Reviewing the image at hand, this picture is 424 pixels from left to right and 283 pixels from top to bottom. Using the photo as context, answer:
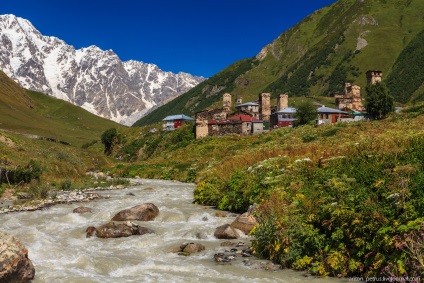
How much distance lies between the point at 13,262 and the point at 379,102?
245 ft

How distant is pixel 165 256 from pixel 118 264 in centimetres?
175

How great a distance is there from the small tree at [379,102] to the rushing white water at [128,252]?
62.4 m

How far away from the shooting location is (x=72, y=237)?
1586 centimetres

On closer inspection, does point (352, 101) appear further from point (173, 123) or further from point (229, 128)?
point (173, 123)

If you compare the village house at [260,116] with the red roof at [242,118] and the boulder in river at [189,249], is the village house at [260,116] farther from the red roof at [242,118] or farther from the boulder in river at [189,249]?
the boulder in river at [189,249]

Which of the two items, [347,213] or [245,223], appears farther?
[245,223]

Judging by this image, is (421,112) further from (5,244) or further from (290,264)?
(5,244)

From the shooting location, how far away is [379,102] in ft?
242

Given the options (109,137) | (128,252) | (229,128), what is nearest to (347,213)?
(128,252)

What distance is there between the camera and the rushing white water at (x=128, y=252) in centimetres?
1085

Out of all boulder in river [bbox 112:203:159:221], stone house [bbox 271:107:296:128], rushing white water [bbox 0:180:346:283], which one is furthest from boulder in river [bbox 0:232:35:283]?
stone house [bbox 271:107:296:128]

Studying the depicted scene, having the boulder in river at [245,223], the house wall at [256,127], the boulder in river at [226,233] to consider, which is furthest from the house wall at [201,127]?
the boulder in river at [226,233]

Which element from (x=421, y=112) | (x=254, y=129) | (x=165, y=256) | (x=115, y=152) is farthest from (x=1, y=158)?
(x=115, y=152)

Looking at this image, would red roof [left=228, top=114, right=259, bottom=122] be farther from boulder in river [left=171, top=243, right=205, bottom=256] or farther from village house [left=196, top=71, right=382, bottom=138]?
boulder in river [left=171, top=243, right=205, bottom=256]
